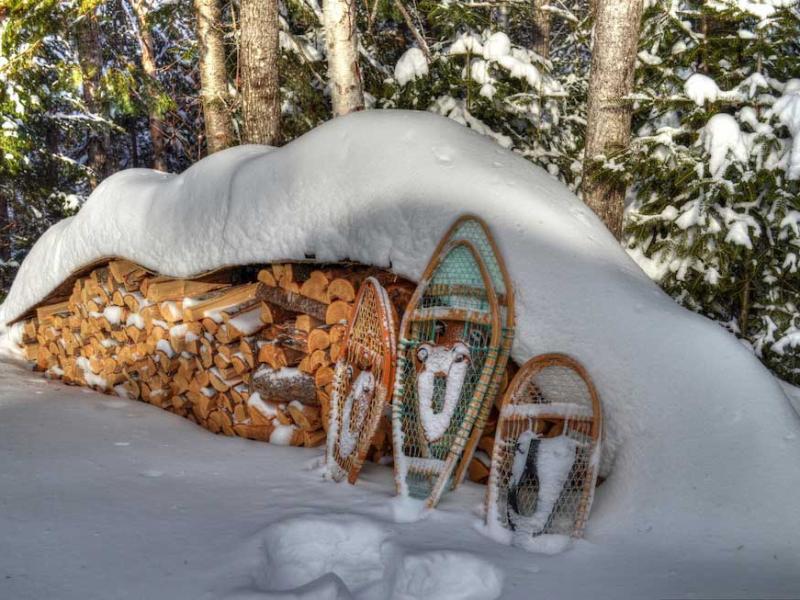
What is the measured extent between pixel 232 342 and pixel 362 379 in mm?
1228

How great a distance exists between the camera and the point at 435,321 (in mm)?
2818

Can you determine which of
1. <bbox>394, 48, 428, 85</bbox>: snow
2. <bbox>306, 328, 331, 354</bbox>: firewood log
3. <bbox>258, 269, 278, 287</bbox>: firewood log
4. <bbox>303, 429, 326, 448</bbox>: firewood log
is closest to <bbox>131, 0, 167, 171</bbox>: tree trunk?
<bbox>394, 48, 428, 85</bbox>: snow

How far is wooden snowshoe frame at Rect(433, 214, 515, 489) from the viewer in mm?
2527

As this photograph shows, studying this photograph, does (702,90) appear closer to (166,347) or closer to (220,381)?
(220,381)

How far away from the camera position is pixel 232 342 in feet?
12.1

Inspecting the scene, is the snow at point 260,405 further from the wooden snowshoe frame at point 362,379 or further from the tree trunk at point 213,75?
the tree trunk at point 213,75

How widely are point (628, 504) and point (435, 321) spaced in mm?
1152

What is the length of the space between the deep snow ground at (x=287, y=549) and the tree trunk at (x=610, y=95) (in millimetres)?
2629

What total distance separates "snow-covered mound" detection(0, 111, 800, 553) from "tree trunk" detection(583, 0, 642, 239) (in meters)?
1.18

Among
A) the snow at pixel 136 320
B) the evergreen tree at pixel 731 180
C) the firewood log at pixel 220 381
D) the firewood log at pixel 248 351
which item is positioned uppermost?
the evergreen tree at pixel 731 180

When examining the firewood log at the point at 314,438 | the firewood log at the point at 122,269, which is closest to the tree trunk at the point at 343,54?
the firewood log at the point at 122,269

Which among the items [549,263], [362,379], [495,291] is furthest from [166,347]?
[549,263]

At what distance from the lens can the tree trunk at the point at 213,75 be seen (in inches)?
237

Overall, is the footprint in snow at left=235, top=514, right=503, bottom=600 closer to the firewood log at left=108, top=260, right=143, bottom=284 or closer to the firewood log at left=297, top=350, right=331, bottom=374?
the firewood log at left=297, top=350, right=331, bottom=374
